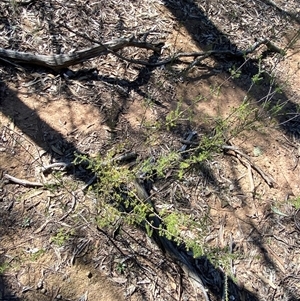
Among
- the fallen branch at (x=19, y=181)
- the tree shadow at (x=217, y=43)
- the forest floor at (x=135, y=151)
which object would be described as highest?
the tree shadow at (x=217, y=43)

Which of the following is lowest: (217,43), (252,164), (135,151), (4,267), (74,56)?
(4,267)

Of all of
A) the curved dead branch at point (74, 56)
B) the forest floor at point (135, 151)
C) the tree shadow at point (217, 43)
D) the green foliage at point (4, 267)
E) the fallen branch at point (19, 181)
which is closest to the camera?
the green foliage at point (4, 267)

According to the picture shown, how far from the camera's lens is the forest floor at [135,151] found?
3.26m

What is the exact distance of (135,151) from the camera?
3865 mm

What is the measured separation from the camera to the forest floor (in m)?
3.26

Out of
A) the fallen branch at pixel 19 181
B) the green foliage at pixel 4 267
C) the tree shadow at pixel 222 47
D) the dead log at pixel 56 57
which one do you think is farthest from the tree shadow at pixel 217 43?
the green foliage at pixel 4 267

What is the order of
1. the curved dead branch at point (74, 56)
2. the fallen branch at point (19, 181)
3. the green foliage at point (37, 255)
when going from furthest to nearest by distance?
the curved dead branch at point (74, 56)
the fallen branch at point (19, 181)
the green foliage at point (37, 255)

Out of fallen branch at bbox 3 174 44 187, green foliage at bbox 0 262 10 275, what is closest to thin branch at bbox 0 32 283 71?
fallen branch at bbox 3 174 44 187

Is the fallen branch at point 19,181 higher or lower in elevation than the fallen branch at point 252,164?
lower

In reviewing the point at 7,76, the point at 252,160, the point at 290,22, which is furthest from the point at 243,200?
the point at 290,22

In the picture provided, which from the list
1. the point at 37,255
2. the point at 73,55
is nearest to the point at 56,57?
the point at 73,55

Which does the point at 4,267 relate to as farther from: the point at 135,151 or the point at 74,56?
the point at 74,56

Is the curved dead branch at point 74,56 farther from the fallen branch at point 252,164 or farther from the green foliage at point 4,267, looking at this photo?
the green foliage at point 4,267

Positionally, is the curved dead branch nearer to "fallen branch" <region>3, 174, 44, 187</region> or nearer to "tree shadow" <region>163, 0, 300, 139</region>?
"tree shadow" <region>163, 0, 300, 139</region>
